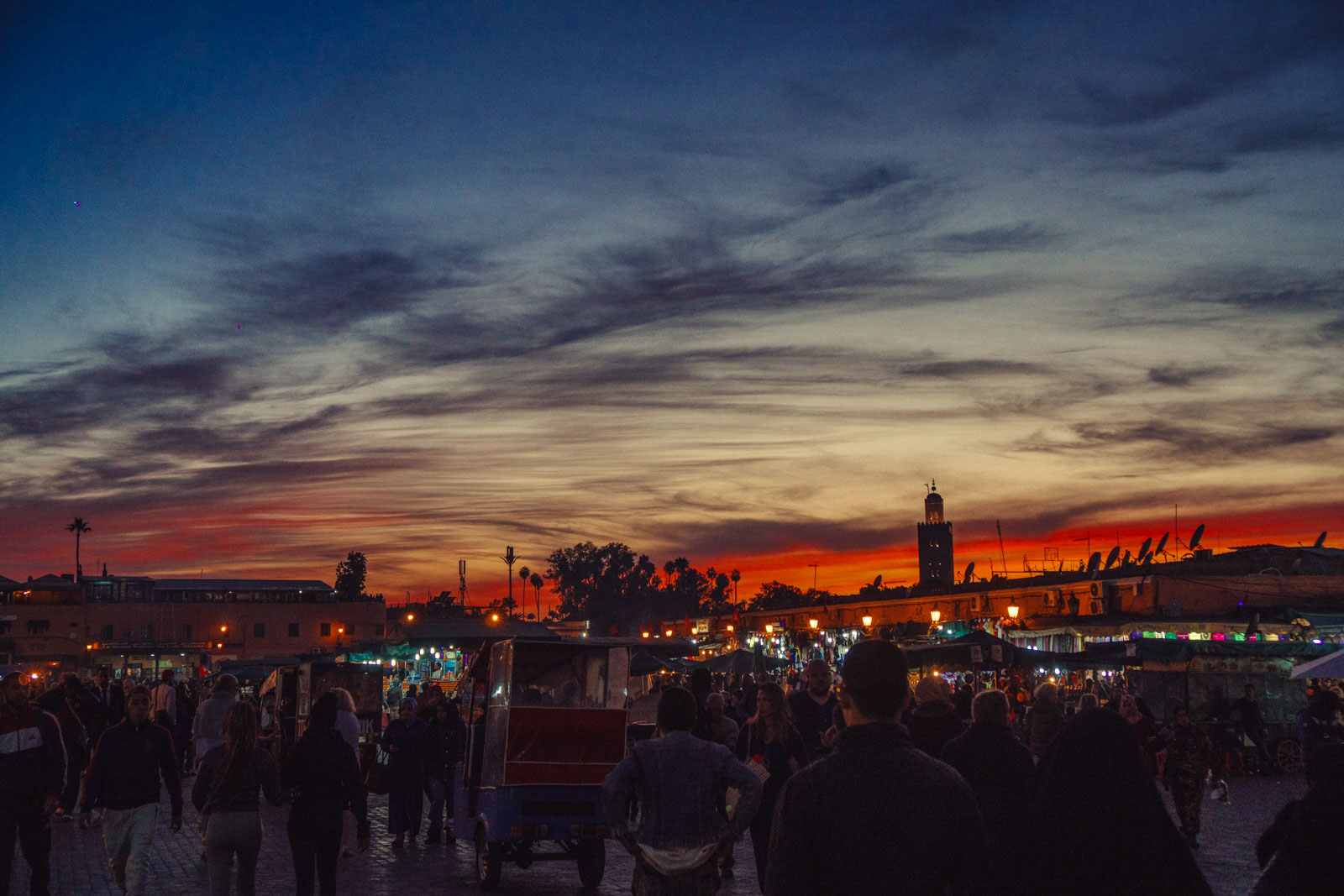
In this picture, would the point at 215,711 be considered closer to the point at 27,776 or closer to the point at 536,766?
the point at 536,766

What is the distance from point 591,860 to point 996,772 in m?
7.17

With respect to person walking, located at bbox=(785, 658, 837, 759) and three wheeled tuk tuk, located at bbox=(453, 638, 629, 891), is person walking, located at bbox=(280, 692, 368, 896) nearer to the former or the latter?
three wheeled tuk tuk, located at bbox=(453, 638, 629, 891)

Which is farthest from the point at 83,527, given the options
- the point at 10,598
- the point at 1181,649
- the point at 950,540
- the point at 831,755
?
the point at 831,755

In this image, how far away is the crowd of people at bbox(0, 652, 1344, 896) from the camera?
3574 millimetres

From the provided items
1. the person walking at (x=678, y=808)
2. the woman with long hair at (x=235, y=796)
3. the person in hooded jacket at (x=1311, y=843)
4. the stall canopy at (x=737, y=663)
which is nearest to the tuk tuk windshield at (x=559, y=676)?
the woman with long hair at (x=235, y=796)

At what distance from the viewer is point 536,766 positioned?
12031 millimetres

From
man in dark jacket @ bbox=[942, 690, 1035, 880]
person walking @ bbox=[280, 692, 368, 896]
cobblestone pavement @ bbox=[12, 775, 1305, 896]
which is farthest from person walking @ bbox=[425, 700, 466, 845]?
man in dark jacket @ bbox=[942, 690, 1035, 880]

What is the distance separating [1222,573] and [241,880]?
144 ft

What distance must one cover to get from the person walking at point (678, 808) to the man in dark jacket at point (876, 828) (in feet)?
9.54

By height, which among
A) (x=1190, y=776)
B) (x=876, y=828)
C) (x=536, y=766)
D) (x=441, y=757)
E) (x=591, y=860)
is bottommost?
(x=591, y=860)

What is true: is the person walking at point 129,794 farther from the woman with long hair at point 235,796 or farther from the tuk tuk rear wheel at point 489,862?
the tuk tuk rear wheel at point 489,862

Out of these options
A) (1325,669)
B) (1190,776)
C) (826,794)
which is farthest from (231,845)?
(1325,669)

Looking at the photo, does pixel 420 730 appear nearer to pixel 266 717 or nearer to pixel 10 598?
pixel 266 717

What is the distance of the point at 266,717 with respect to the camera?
29.1 meters
